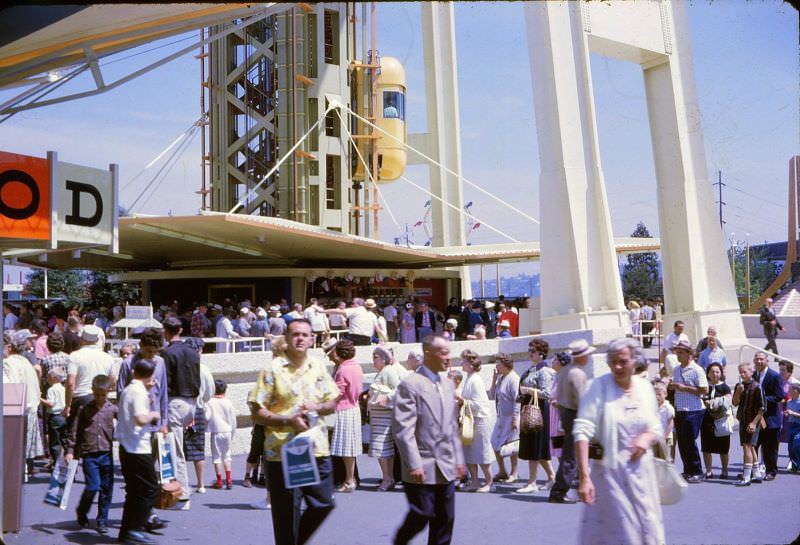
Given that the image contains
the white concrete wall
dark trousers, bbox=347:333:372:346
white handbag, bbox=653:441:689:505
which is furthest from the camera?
the white concrete wall

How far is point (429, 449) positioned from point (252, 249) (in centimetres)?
2233

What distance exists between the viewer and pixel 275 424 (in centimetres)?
662

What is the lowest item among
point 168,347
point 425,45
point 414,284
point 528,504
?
point 528,504

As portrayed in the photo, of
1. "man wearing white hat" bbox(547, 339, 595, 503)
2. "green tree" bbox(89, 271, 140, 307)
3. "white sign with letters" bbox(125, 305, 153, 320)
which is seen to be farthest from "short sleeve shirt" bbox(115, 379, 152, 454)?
"green tree" bbox(89, 271, 140, 307)

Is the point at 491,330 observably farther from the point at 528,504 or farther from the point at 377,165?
the point at 528,504

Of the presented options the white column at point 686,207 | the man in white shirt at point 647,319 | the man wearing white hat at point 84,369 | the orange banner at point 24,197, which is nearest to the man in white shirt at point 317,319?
the man wearing white hat at point 84,369

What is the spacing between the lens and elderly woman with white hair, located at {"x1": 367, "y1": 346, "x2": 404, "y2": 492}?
11.7 meters

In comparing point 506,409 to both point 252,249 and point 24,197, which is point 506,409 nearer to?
point 24,197

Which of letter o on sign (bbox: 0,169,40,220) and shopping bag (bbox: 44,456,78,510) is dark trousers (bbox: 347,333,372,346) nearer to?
shopping bag (bbox: 44,456,78,510)

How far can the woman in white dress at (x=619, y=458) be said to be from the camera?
19.6 ft

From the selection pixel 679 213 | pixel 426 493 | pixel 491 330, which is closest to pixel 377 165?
pixel 491 330

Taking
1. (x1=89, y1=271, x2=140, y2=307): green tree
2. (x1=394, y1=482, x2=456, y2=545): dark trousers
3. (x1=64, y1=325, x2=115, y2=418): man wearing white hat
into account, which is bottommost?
(x1=394, y1=482, x2=456, y2=545): dark trousers

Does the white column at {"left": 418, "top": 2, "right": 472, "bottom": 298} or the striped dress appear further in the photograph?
the white column at {"left": 418, "top": 2, "right": 472, "bottom": 298}

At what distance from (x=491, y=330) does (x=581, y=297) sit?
5019mm
